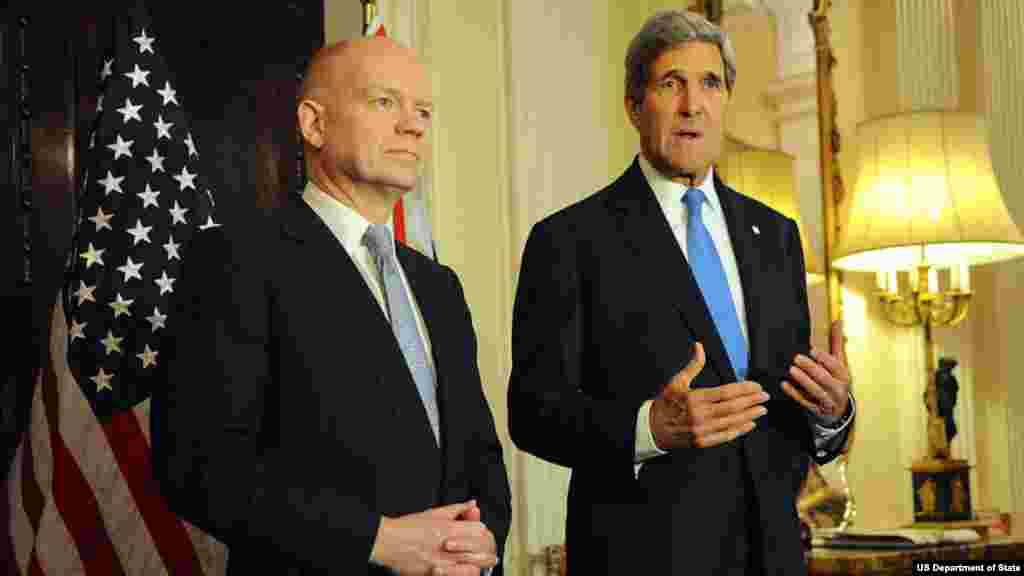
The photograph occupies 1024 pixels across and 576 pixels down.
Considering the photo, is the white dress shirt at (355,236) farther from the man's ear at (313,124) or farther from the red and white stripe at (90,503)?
the red and white stripe at (90,503)

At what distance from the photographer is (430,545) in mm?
1837

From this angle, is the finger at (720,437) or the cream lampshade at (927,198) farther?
the cream lampshade at (927,198)

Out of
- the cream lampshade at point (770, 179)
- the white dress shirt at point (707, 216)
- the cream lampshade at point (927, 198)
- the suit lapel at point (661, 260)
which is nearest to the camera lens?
the suit lapel at point (661, 260)

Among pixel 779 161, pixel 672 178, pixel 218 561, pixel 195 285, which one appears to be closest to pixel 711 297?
pixel 672 178

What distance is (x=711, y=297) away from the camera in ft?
7.73

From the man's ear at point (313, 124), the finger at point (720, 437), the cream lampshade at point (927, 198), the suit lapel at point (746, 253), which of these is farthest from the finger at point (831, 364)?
the cream lampshade at point (927, 198)

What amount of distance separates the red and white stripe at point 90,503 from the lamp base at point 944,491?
7.61 ft

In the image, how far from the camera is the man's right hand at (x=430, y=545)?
5.99 feet

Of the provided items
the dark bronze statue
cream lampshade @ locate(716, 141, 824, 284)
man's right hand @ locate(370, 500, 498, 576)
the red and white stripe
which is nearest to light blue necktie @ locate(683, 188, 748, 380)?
man's right hand @ locate(370, 500, 498, 576)

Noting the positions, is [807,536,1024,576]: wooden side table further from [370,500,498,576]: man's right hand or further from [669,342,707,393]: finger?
[370,500,498,576]: man's right hand

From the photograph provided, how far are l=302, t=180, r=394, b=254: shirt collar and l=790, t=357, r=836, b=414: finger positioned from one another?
0.69m

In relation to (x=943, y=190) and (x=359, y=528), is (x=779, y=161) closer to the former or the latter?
(x=943, y=190)

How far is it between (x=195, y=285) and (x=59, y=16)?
2162 mm

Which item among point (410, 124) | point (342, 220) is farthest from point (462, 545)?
point (410, 124)
